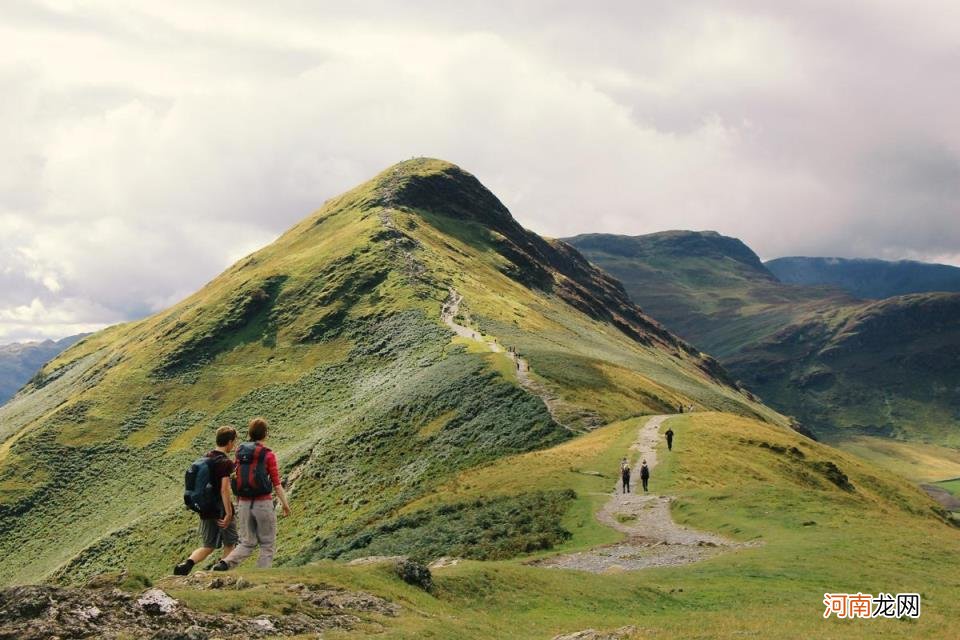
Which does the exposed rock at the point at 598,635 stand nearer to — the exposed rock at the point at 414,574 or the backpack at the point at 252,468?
the exposed rock at the point at 414,574

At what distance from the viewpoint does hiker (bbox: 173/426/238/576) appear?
18.1 meters

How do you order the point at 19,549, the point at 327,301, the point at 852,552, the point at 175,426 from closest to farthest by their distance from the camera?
the point at 852,552, the point at 19,549, the point at 175,426, the point at 327,301

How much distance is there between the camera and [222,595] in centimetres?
1684

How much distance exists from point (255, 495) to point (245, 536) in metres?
1.16

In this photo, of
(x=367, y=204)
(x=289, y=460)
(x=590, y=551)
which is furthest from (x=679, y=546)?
(x=367, y=204)

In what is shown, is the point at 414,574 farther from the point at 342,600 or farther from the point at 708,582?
the point at 708,582

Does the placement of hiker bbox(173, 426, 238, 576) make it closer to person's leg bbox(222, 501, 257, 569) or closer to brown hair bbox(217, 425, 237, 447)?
brown hair bbox(217, 425, 237, 447)

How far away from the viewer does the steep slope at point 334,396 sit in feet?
224

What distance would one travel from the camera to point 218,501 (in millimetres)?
18391

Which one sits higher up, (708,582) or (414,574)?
(414,574)

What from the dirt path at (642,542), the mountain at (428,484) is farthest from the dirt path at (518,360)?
the dirt path at (642,542)

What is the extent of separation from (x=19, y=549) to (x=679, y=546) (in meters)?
85.8

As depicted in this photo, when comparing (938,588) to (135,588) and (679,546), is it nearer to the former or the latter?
(679,546)

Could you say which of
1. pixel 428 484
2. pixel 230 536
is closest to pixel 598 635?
pixel 230 536
